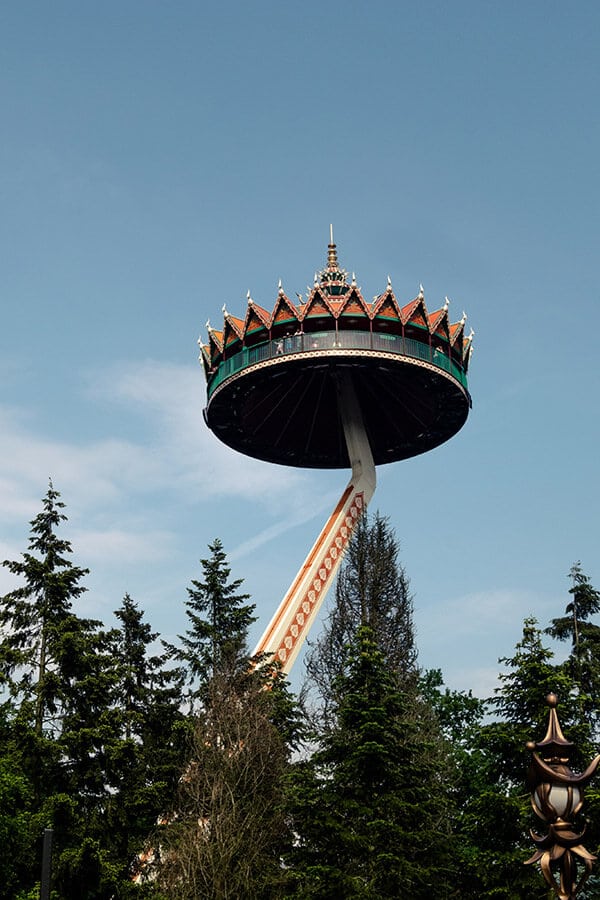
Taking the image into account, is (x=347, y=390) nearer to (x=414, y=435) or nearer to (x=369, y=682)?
(x=414, y=435)

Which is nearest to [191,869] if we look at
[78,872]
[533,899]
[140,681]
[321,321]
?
[78,872]

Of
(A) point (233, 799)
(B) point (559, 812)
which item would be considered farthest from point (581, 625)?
(B) point (559, 812)

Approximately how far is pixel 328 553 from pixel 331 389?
21.5 ft

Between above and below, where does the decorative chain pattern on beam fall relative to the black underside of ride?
below

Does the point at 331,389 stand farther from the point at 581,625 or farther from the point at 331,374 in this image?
the point at 581,625

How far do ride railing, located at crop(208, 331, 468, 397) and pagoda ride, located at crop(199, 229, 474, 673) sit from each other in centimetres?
3

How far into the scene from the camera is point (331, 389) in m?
38.4

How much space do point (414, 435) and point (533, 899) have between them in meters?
24.8

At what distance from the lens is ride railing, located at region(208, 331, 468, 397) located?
33.5 m

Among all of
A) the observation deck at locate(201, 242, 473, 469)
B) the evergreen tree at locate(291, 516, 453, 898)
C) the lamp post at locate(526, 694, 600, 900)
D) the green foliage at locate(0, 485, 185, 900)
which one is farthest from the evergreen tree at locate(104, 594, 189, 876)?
the lamp post at locate(526, 694, 600, 900)

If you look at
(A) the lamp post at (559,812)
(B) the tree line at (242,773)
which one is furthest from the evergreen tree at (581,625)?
(A) the lamp post at (559,812)

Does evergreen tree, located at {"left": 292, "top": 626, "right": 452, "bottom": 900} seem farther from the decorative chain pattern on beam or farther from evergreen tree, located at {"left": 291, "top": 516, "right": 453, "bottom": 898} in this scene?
the decorative chain pattern on beam

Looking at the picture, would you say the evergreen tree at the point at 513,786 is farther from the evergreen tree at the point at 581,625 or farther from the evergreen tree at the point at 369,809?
the evergreen tree at the point at 581,625

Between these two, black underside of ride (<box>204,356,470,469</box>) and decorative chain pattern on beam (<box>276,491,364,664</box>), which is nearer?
decorative chain pattern on beam (<box>276,491,364,664</box>)
